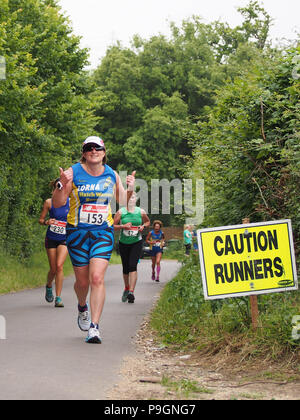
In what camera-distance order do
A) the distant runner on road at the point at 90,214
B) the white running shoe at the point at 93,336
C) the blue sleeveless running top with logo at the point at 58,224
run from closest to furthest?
the white running shoe at the point at 93,336, the distant runner on road at the point at 90,214, the blue sleeveless running top with logo at the point at 58,224

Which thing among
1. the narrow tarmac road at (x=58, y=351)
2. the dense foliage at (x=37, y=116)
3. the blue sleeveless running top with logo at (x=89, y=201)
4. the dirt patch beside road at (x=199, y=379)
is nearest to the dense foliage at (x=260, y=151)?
the blue sleeveless running top with logo at (x=89, y=201)

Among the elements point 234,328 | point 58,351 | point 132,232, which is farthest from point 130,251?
point 234,328

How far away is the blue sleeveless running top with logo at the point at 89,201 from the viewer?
736cm

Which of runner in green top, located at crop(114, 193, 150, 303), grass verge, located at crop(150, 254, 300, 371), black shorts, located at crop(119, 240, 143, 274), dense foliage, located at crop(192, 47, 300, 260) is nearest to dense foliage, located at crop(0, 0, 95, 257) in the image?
runner in green top, located at crop(114, 193, 150, 303)

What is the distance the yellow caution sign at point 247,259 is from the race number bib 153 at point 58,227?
197 inches

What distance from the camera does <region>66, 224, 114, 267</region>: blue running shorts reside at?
7.37 m

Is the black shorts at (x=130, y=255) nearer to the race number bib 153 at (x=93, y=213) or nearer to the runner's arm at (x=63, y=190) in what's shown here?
the race number bib 153 at (x=93, y=213)

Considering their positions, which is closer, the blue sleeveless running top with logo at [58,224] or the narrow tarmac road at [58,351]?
the narrow tarmac road at [58,351]

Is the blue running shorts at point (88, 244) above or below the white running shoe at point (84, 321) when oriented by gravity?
above

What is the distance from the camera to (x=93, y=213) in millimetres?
7352

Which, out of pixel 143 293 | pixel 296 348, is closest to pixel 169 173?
pixel 143 293

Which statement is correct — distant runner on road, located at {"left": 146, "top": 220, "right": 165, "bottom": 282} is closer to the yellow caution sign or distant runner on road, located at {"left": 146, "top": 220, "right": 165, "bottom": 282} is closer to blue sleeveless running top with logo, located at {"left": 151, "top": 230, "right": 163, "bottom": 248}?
blue sleeveless running top with logo, located at {"left": 151, "top": 230, "right": 163, "bottom": 248}

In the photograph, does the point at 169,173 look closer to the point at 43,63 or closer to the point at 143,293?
the point at 43,63

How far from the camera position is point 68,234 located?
A: 7531mm
